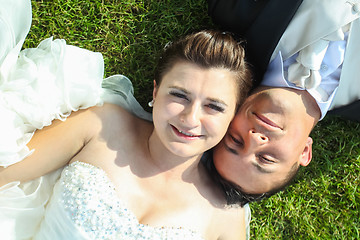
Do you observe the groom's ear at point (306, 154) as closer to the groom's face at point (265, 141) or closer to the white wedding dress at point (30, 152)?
the groom's face at point (265, 141)

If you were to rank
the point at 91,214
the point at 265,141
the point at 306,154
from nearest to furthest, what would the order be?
the point at 91,214 < the point at 265,141 < the point at 306,154

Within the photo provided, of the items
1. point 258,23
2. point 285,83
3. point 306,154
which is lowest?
point 306,154

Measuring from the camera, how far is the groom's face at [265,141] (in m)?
2.76

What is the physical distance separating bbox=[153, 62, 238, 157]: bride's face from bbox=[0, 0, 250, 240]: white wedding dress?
0.59 meters

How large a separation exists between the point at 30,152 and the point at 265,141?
1639 mm

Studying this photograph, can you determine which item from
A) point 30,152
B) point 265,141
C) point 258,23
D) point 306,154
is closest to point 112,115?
point 30,152

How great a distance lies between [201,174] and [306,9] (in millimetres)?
1472

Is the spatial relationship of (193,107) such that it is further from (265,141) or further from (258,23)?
(258,23)

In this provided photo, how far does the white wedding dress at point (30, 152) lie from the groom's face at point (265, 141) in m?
0.57

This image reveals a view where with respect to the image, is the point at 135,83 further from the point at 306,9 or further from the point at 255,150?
the point at 306,9

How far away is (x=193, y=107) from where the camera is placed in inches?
97.4

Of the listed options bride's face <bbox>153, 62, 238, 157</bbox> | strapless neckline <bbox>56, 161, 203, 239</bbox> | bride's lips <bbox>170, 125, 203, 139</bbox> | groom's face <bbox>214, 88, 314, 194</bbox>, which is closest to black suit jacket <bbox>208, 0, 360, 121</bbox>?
groom's face <bbox>214, 88, 314, 194</bbox>

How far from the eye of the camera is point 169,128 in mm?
2549

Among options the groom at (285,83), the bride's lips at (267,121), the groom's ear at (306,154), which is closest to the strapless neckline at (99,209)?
the groom at (285,83)
